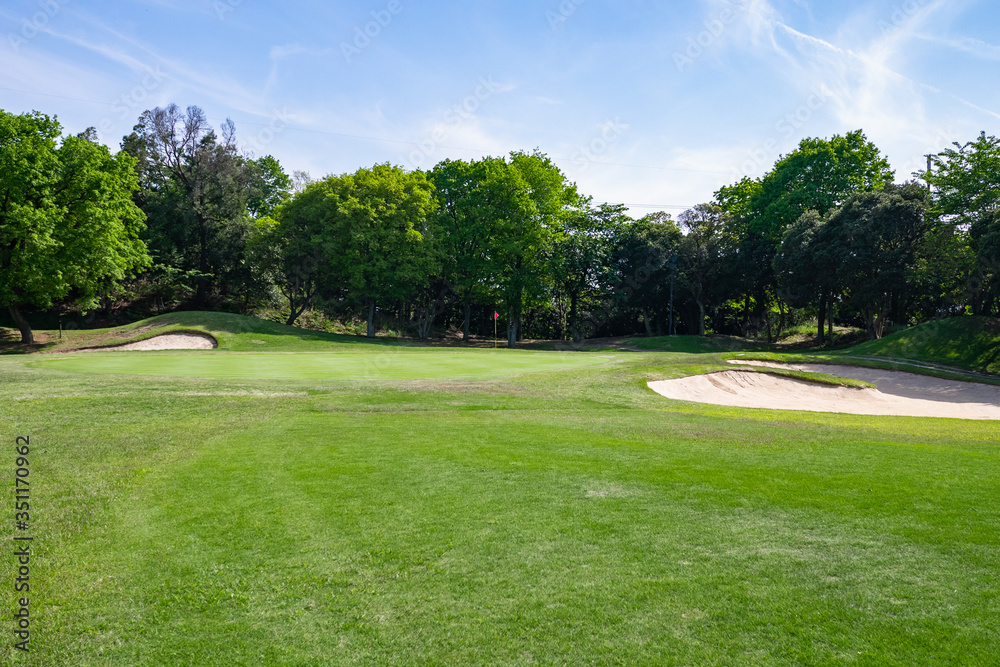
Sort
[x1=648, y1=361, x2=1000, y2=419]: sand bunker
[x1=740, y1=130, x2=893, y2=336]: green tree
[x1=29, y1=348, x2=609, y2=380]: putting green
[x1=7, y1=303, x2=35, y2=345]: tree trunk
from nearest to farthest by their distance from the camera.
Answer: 1. [x1=648, y1=361, x2=1000, y2=419]: sand bunker
2. [x1=29, y1=348, x2=609, y2=380]: putting green
3. [x1=7, y1=303, x2=35, y2=345]: tree trunk
4. [x1=740, y1=130, x2=893, y2=336]: green tree

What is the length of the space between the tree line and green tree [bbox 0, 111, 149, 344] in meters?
0.13

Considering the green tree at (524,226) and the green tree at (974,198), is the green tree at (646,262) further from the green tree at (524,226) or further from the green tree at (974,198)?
the green tree at (974,198)

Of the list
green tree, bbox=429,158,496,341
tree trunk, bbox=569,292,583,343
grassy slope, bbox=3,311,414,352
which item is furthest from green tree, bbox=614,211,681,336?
grassy slope, bbox=3,311,414,352

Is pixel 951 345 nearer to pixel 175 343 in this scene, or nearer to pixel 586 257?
pixel 586 257

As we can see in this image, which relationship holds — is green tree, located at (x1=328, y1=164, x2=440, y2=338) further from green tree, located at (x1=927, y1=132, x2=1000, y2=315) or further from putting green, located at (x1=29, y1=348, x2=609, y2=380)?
green tree, located at (x1=927, y1=132, x2=1000, y2=315)

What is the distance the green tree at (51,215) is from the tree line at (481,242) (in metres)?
0.13

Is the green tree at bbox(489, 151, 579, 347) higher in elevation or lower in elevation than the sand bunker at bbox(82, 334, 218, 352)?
higher

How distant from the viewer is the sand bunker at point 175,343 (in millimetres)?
35781

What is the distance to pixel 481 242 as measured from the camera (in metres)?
54.1

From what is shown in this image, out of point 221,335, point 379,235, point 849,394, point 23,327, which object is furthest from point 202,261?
point 849,394

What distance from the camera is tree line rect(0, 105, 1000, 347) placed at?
3738 centimetres

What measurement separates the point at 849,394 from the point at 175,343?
125 feet

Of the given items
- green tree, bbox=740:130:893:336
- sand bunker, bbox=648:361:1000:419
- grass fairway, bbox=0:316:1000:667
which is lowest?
sand bunker, bbox=648:361:1000:419

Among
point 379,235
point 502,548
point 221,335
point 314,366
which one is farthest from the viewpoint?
point 379,235
